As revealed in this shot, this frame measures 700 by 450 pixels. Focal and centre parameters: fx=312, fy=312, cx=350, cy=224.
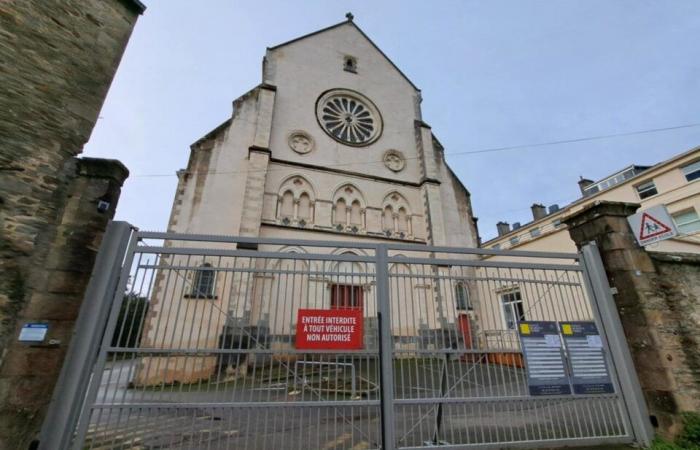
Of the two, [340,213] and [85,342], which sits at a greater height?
[340,213]

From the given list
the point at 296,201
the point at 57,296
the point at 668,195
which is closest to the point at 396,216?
the point at 296,201

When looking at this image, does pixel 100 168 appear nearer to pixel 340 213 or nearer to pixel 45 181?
pixel 45 181

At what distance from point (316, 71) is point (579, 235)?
55.5 feet

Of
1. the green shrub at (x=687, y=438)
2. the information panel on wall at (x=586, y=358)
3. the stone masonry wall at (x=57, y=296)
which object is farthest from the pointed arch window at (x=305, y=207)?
the green shrub at (x=687, y=438)

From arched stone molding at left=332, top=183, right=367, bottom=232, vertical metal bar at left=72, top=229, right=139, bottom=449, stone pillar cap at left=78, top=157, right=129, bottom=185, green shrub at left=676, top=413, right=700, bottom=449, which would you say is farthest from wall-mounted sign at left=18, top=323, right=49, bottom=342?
arched stone molding at left=332, top=183, right=367, bottom=232

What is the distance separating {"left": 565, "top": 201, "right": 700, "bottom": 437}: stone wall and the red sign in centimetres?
390

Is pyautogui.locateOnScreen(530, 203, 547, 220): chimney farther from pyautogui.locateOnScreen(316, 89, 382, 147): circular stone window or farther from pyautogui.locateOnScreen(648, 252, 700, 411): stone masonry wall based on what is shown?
pyautogui.locateOnScreen(648, 252, 700, 411): stone masonry wall

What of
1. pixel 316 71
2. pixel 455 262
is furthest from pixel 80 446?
pixel 316 71

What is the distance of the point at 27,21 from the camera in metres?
4.41

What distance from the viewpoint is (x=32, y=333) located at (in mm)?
3283

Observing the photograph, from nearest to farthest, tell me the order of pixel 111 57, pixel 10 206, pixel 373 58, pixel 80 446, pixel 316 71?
pixel 80 446 → pixel 10 206 → pixel 111 57 → pixel 316 71 → pixel 373 58

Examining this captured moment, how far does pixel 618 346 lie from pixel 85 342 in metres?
6.66

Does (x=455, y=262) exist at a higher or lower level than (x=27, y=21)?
lower

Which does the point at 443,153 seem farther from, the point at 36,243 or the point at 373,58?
→ the point at 36,243
